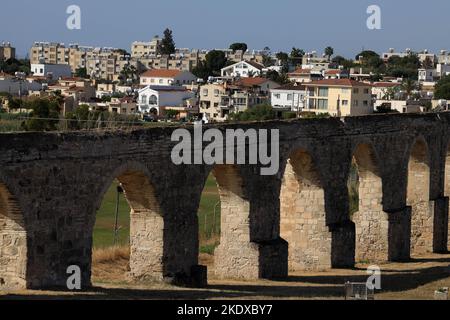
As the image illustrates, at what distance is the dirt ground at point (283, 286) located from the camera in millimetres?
21484

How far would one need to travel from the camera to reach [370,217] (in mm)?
32656

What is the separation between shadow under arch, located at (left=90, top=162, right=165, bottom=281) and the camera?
77.0ft

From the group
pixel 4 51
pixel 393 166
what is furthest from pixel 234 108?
pixel 4 51

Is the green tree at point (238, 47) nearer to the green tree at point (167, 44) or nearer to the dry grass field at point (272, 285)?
the green tree at point (167, 44)

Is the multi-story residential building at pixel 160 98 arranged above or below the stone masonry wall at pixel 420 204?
above

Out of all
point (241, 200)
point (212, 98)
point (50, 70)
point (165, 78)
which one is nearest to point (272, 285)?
point (241, 200)

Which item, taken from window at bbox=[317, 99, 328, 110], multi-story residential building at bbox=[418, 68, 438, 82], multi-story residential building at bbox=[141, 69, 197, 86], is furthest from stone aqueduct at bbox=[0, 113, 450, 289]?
multi-story residential building at bbox=[418, 68, 438, 82]

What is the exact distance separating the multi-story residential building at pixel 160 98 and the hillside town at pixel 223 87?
9 cm

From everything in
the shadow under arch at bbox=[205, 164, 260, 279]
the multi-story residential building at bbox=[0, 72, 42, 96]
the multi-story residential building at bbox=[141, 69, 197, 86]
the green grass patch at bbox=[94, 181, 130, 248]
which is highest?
the multi-story residential building at bbox=[141, 69, 197, 86]

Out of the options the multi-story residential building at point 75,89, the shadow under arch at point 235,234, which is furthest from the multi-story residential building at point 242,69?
the shadow under arch at point 235,234

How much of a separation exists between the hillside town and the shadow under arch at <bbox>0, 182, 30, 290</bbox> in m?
27.0

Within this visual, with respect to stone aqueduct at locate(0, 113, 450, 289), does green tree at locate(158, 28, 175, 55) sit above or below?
above

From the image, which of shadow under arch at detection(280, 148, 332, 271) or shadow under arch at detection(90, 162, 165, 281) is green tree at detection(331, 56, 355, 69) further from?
shadow under arch at detection(90, 162, 165, 281)
